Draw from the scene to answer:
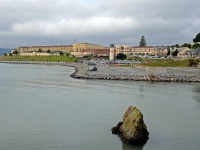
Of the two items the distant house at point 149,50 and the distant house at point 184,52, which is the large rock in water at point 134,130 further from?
the distant house at point 149,50

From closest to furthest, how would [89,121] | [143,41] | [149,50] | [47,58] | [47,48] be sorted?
[89,121] → [47,58] → [149,50] → [143,41] → [47,48]

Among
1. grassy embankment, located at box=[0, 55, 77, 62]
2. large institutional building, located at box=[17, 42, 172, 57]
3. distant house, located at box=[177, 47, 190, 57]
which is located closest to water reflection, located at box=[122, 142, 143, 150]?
distant house, located at box=[177, 47, 190, 57]

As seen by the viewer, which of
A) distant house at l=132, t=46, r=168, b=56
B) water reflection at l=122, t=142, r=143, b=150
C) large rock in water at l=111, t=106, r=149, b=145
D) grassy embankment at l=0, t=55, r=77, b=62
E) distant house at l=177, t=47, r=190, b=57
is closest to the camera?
water reflection at l=122, t=142, r=143, b=150

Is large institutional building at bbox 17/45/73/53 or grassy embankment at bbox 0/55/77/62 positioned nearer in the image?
grassy embankment at bbox 0/55/77/62

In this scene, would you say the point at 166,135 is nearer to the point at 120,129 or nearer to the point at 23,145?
the point at 120,129

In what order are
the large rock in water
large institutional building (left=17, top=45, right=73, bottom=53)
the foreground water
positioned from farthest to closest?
large institutional building (left=17, top=45, right=73, bottom=53) < the foreground water < the large rock in water

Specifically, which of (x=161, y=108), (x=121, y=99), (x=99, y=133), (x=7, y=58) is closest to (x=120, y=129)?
(x=99, y=133)

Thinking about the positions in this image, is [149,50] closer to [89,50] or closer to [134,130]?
[89,50]

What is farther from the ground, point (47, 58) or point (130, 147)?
point (47, 58)

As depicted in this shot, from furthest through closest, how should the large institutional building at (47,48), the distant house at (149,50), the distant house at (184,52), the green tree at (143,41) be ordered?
the large institutional building at (47,48) < the green tree at (143,41) < the distant house at (149,50) < the distant house at (184,52)

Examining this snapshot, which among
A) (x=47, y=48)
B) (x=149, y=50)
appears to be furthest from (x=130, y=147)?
(x=47, y=48)

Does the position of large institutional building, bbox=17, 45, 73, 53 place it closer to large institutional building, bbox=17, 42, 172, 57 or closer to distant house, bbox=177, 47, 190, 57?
large institutional building, bbox=17, 42, 172, 57

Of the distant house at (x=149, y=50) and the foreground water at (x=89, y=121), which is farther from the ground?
the distant house at (x=149, y=50)

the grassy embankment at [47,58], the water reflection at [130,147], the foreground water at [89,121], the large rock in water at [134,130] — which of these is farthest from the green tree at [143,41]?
the water reflection at [130,147]
